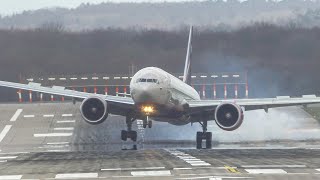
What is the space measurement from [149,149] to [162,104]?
2.99 meters

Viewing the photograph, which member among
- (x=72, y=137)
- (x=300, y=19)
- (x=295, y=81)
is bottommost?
(x=72, y=137)

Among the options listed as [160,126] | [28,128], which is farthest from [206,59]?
[28,128]

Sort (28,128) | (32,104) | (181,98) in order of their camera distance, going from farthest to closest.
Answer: (32,104), (28,128), (181,98)

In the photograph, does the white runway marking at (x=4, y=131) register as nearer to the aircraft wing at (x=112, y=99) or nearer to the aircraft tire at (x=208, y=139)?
the aircraft wing at (x=112, y=99)

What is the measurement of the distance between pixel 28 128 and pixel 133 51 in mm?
19647

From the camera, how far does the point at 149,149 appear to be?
127 ft

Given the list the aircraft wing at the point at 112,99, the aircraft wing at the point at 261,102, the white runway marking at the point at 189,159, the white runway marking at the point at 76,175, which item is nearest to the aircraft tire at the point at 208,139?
the aircraft wing at the point at 261,102

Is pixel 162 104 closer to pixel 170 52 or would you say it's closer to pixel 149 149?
pixel 149 149

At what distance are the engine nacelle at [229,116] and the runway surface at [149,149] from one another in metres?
2.38

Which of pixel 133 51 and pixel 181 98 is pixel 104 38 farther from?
pixel 181 98

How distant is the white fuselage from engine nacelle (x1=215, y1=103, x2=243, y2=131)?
9.49ft

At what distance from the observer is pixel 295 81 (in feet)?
229

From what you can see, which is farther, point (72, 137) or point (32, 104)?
point (32, 104)

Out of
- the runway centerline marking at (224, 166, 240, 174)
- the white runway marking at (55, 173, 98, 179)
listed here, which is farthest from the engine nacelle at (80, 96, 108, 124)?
the white runway marking at (55, 173, 98, 179)
